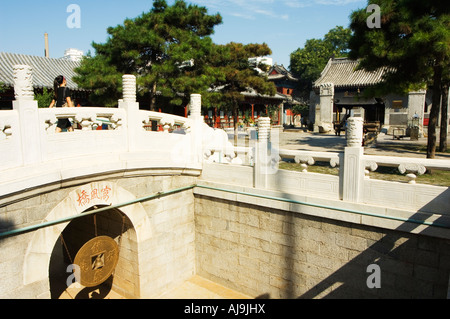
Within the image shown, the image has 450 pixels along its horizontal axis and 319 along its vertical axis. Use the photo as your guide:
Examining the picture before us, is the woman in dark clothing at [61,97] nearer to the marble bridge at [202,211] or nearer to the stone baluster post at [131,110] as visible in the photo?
the marble bridge at [202,211]

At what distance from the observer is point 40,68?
17.5 m

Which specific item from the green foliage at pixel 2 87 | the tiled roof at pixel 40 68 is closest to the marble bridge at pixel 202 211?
the green foliage at pixel 2 87

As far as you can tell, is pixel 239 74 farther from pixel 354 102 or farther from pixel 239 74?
pixel 354 102

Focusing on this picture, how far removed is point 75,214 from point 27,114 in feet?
5.27

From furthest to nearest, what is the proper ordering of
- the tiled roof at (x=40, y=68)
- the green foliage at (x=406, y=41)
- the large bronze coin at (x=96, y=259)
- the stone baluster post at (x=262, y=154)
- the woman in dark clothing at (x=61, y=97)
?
the tiled roof at (x=40, y=68), the green foliage at (x=406, y=41), the stone baluster post at (x=262, y=154), the woman in dark clothing at (x=61, y=97), the large bronze coin at (x=96, y=259)

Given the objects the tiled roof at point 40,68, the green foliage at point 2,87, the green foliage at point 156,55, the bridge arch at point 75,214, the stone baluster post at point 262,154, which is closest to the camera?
the bridge arch at point 75,214

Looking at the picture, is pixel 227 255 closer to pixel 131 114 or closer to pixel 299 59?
pixel 131 114

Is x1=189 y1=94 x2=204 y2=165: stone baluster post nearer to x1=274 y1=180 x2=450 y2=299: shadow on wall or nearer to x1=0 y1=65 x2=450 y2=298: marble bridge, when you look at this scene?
x1=0 y1=65 x2=450 y2=298: marble bridge

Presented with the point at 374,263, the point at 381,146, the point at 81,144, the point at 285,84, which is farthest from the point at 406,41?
the point at 285,84

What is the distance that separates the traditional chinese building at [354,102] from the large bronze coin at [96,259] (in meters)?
18.5

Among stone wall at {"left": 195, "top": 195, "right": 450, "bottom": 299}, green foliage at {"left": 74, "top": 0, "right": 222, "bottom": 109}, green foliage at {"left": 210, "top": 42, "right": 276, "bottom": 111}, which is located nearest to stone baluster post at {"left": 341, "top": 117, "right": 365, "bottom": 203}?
stone wall at {"left": 195, "top": 195, "right": 450, "bottom": 299}

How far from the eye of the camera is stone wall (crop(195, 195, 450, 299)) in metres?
4.75

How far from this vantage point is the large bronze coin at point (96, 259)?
5.53m
